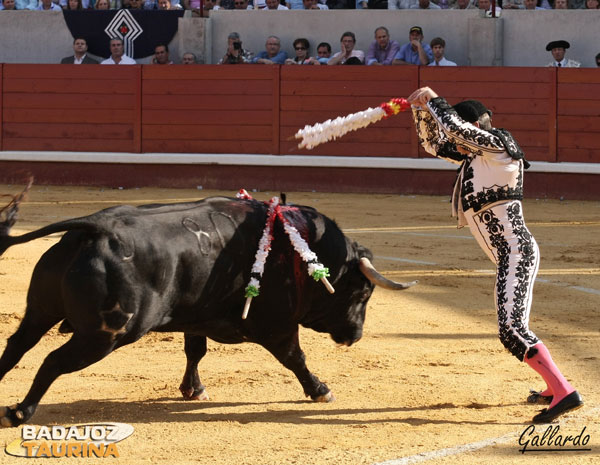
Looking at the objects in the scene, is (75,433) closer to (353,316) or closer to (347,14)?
(353,316)

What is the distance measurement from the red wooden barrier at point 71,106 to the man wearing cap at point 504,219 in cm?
813

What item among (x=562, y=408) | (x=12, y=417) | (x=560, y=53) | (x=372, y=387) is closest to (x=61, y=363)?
(x=12, y=417)

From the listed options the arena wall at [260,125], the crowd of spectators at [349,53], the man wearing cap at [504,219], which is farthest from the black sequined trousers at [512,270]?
the crowd of spectators at [349,53]

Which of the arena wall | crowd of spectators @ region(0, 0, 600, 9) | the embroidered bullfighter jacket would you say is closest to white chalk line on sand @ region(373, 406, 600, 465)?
the embroidered bullfighter jacket

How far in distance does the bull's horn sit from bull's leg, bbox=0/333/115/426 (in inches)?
37.8

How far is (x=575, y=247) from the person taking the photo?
7445mm

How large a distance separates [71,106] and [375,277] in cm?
840

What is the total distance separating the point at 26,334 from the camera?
347 centimetres

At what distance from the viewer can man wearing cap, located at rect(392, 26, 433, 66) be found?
10648 mm

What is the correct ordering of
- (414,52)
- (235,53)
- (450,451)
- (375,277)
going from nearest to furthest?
(450,451) < (375,277) < (414,52) < (235,53)

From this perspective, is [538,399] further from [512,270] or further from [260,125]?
[260,125]

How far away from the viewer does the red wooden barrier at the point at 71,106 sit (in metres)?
11.4

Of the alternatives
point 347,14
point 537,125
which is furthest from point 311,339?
point 347,14
